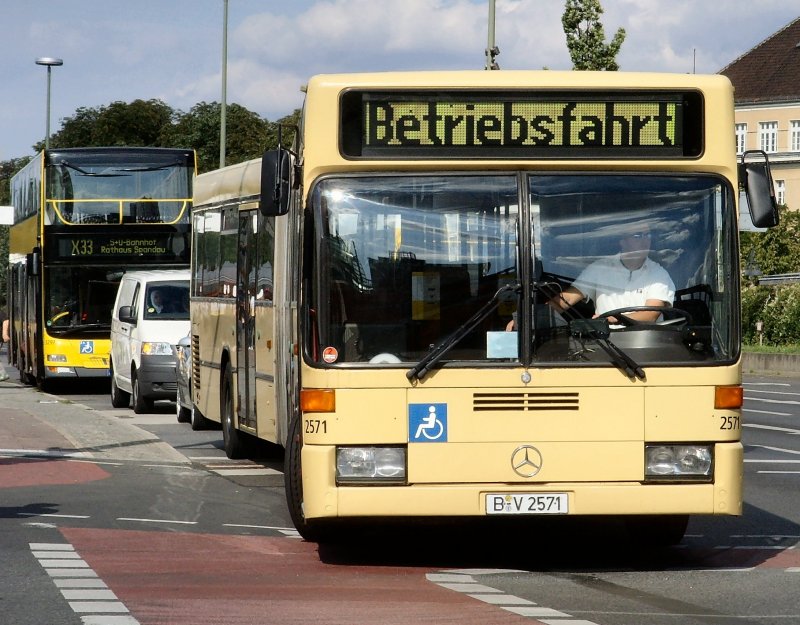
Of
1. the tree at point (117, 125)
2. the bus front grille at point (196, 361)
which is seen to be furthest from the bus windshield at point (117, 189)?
the tree at point (117, 125)

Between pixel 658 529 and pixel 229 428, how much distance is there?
7.26 meters

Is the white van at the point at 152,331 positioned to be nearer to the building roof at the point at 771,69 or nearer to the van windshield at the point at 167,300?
the van windshield at the point at 167,300

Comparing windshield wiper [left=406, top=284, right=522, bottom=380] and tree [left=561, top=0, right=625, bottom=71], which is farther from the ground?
tree [left=561, top=0, right=625, bottom=71]

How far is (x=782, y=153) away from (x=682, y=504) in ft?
297

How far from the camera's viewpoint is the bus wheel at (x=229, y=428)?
17422mm

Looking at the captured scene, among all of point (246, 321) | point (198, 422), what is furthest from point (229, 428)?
point (198, 422)

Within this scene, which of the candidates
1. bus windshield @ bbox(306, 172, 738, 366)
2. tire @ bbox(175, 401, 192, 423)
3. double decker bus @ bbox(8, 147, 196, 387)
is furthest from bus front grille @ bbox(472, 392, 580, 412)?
double decker bus @ bbox(8, 147, 196, 387)

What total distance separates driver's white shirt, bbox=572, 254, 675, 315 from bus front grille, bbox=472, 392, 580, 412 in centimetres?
54

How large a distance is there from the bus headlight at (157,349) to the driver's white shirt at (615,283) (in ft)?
52.3

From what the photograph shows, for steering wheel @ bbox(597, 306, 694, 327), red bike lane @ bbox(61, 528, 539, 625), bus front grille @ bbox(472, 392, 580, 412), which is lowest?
red bike lane @ bbox(61, 528, 539, 625)

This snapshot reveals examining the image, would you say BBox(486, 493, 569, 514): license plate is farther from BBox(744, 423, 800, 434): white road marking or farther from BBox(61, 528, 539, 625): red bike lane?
BBox(744, 423, 800, 434): white road marking

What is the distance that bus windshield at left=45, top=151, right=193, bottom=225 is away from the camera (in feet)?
97.9

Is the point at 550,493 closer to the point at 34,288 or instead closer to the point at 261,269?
the point at 261,269

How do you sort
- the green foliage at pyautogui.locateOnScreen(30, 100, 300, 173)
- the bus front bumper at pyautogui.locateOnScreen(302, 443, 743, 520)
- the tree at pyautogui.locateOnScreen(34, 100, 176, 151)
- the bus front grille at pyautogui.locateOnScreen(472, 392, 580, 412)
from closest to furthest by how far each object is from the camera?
the bus front bumper at pyautogui.locateOnScreen(302, 443, 743, 520) < the bus front grille at pyautogui.locateOnScreen(472, 392, 580, 412) < the green foliage at pyautogui.locateOnScreen(30, 100, 300, 173) < the tree at pyautogui.locateOnScreen(34, 100, 176, 151)
